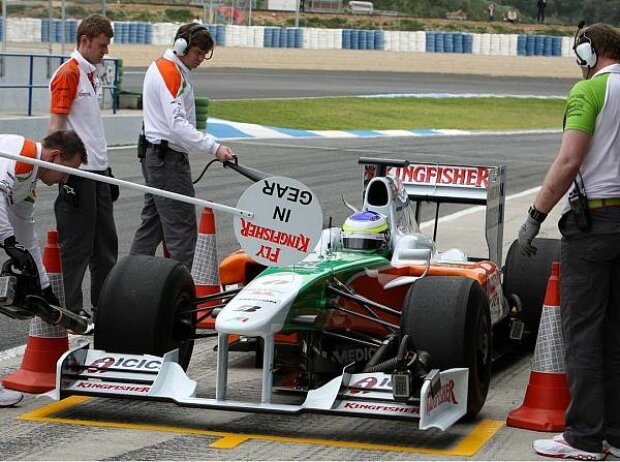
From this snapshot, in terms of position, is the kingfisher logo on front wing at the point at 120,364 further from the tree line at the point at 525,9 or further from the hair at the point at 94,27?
the tree line at the point at 525,9

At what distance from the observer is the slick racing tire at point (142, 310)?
689 centimetres

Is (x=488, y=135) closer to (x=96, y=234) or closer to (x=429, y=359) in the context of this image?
(x=96, y=234)

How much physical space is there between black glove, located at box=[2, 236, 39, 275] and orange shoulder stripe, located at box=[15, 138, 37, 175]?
356 mm

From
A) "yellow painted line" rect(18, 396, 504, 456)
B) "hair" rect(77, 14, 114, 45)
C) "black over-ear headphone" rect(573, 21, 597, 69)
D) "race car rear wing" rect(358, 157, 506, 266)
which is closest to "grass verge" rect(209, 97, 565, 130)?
"race car rear wing" rect(358, 157, 506, 266)

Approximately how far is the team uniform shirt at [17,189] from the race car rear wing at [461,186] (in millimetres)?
2638

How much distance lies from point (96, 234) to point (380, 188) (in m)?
2.03

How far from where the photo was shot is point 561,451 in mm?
6148

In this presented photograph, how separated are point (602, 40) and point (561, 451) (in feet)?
6.05

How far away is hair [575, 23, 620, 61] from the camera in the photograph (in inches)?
243

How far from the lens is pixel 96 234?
9000mm

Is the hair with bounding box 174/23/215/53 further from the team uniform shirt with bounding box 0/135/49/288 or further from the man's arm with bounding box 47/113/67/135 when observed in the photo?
the team uniform shirt with bounding box 0/135/49/288

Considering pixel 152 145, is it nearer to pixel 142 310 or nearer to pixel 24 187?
pixel 24 187

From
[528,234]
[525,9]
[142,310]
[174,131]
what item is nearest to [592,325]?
[528,234]

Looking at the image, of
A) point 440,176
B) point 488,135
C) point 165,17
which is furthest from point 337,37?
point 440,176
